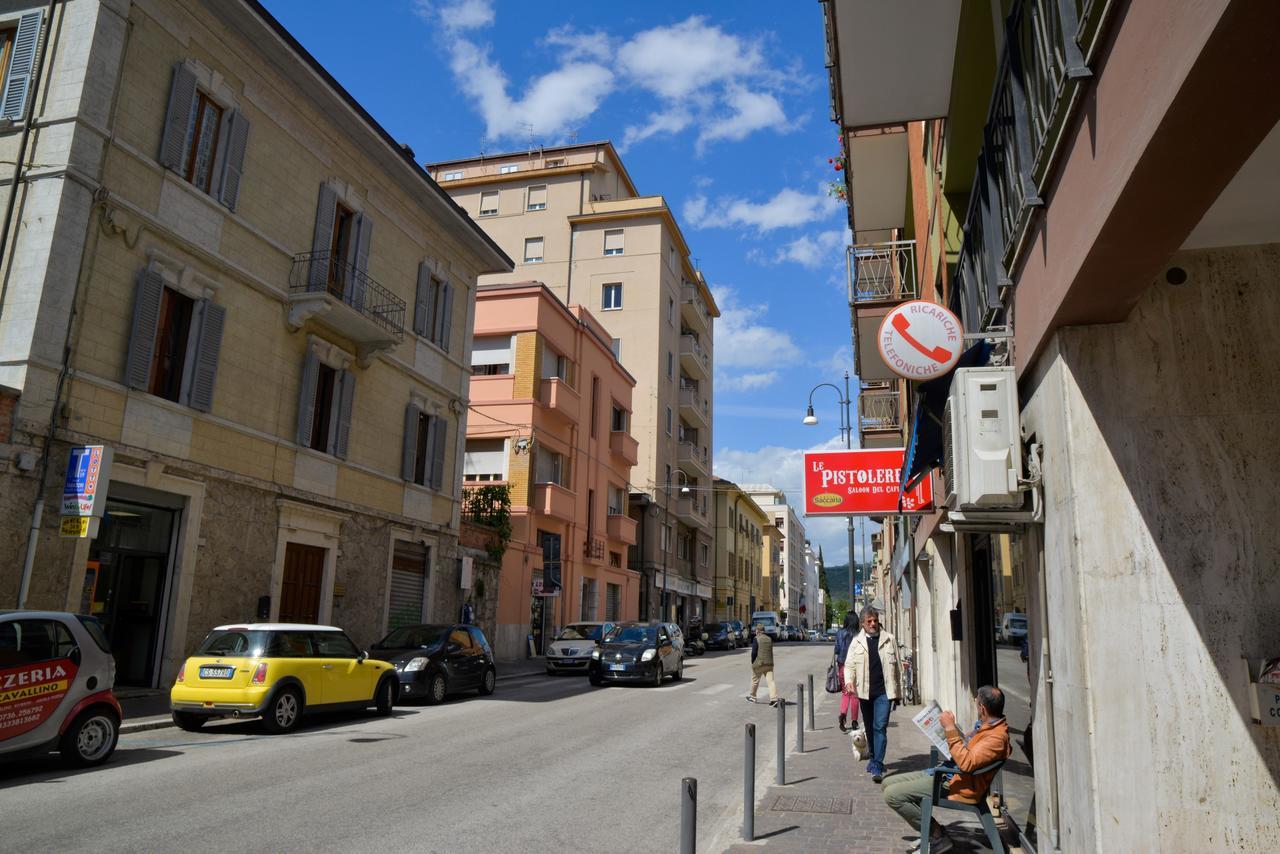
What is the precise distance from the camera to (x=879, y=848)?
6660mm

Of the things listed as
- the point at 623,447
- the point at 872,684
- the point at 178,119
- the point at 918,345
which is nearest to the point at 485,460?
the point at 623,447

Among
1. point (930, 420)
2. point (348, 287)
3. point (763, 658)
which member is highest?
point (348, 287)

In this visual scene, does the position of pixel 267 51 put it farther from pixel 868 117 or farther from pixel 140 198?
pixel 868 117

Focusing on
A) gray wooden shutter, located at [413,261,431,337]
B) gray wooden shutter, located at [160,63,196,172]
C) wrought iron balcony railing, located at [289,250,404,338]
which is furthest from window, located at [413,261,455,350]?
gray wooden shutter, located at [160,63,196,172]

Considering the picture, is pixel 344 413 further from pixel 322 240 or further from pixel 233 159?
pixel 233 159

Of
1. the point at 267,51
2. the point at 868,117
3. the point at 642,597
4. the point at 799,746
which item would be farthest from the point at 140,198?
the point at 642,597

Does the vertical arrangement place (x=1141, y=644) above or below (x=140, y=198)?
below

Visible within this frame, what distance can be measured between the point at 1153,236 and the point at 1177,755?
8.93 feet

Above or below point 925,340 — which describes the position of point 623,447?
above

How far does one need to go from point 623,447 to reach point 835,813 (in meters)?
33.2

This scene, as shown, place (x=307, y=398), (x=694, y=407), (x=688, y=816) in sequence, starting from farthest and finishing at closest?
(x=694, y=407), (x=307, y=398), (x=688, y=816)

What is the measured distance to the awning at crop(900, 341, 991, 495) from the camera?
791 cm

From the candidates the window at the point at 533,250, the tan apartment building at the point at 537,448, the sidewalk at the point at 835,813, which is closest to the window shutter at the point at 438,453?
the tan apartment building at the point at 537,448

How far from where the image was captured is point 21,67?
14.3 meters
